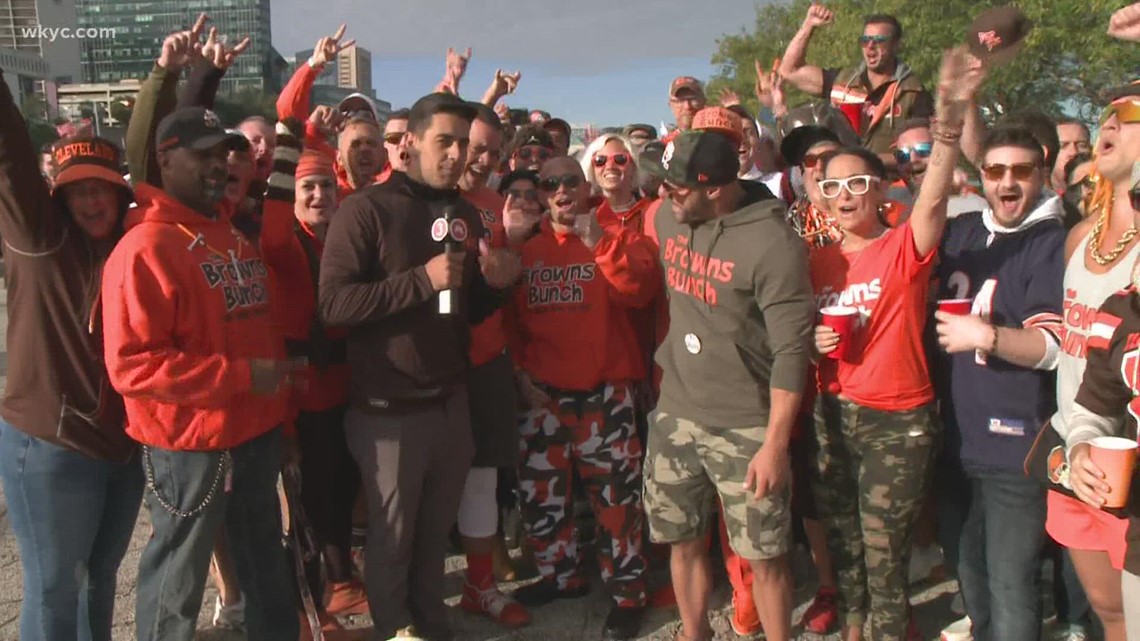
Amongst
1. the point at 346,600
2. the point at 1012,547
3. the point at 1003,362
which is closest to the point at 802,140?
the point at 1003,362

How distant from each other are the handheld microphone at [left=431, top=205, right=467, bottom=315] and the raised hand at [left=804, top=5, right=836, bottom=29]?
11.4 ft

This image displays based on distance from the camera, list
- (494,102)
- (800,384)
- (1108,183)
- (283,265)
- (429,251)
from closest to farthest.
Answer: (1108,183) → (800,384) → (429,251) → (283,265) → (494,102)

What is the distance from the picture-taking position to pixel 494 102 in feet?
21.5

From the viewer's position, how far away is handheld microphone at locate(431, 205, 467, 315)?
3.21 meters

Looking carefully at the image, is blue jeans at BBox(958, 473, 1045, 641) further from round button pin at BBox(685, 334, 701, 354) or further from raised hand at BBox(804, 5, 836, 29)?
raised hand at BBox(804, 5, 836, 29)

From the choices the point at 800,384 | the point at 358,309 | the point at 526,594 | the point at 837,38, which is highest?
the point at 837,38

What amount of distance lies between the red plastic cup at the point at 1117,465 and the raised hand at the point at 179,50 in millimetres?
3878

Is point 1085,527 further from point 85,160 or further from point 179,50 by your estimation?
point 179,50

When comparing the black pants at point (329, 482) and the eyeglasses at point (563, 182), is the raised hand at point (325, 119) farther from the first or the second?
the black pants at point (329, 482)

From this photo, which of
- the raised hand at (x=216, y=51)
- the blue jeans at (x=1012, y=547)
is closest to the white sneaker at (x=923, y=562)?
the blue jeans at (x=1012, y=547)

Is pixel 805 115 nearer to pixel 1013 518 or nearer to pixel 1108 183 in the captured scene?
pixel 1108 183

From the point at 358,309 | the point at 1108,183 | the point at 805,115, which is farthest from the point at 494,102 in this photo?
the point at 1108,183

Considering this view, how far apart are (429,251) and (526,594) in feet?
6.50

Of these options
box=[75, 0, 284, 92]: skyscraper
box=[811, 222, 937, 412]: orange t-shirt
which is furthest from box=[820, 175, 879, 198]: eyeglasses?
box=[75, 0, 284, 92]: skyscraper
